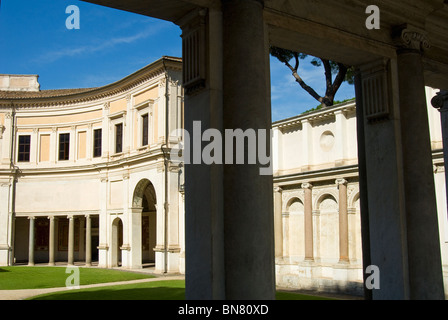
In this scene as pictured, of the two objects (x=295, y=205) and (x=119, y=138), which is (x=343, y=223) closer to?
(x=295, y=205)

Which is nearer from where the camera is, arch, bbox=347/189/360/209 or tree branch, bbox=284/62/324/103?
arch, bbox=347/189/360/209

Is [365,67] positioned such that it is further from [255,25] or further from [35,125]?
[35,125]

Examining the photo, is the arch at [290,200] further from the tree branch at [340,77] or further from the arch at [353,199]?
the tree branch at [340,77]

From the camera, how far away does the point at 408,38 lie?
7211mm

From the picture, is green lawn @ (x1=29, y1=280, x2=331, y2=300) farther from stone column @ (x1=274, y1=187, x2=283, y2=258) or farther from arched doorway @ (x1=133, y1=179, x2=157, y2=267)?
arched doorway @ (x1=133, y1=179, x2=157, y2=267)

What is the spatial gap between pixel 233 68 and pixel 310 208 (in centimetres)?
1582

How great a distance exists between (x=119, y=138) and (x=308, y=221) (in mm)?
16480

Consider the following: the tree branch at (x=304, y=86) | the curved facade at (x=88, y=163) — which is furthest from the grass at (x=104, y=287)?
the tree branch at (x=304, y=86)

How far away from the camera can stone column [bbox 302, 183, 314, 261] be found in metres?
20.1

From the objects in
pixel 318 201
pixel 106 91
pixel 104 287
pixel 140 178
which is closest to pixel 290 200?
pixel 318 201

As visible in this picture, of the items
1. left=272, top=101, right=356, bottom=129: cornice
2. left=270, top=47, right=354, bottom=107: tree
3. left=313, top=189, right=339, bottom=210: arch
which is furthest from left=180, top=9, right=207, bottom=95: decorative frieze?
left=270, top=47, right=354, bottom=107: tree

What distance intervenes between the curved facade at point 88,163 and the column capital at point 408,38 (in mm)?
21596

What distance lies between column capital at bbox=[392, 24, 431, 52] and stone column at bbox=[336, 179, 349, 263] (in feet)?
39.2

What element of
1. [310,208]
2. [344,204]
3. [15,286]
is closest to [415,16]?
[344,204]
